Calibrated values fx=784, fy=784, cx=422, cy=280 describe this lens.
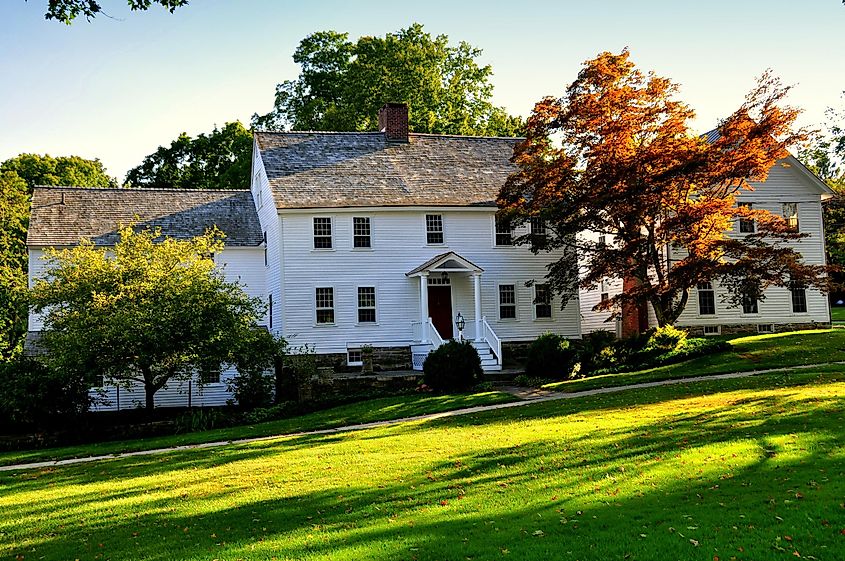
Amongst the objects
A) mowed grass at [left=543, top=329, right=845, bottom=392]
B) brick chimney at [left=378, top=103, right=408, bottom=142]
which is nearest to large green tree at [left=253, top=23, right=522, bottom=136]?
brick chimney at [left=378, top=103, right=408, bottom=142]

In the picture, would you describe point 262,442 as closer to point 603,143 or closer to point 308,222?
point 308,222

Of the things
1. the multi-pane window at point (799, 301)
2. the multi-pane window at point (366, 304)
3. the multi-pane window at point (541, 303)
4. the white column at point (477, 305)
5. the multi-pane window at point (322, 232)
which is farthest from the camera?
the multi-pane window at point (799, 301)

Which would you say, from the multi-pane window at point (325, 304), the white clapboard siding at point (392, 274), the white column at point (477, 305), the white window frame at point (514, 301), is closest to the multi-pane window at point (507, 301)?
the white window frame at point (514, 301)

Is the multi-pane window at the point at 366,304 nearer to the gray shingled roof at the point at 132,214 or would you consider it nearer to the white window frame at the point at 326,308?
the white window frame at the point at 326,308

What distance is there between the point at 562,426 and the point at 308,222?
53.5 feet

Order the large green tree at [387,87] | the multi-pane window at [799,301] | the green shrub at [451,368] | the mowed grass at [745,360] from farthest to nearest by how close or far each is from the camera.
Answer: the large green tree at [387,87] < the multi-pane window at [799,301] < the green shrub at [451,368] < the mowed grass at [745,360]

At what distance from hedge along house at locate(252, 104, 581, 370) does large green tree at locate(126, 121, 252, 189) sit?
63.1 feet

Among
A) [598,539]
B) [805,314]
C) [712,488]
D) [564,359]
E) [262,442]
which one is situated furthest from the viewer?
[805,314]

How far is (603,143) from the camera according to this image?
26.4m

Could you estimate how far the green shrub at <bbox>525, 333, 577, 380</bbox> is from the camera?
25.5m

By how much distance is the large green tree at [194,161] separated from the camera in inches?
1994

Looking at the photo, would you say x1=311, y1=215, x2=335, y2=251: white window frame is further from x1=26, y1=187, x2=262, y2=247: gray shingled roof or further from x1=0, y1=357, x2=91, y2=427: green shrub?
x1=0, y1=357, x2=91, y2=427: green shrub

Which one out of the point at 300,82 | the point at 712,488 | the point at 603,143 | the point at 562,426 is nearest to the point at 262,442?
the point at 562,426

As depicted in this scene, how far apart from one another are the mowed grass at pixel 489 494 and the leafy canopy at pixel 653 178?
939cm
